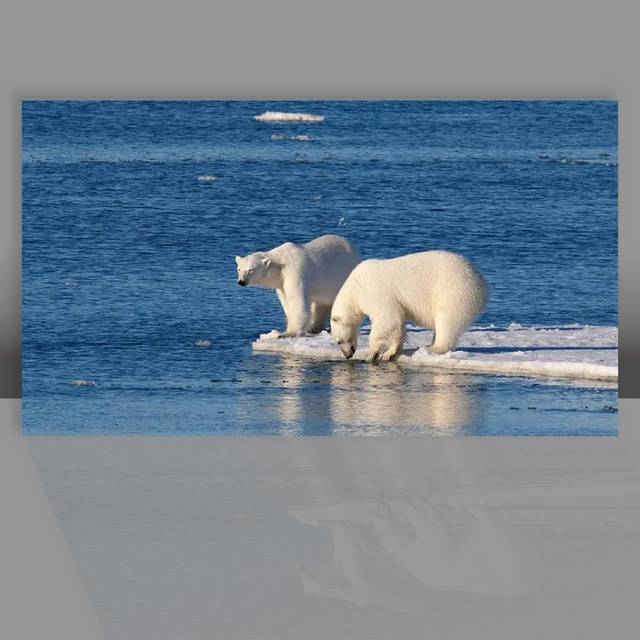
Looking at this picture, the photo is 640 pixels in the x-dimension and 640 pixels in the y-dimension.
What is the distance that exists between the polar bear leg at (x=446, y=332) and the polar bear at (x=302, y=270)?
6.34ft

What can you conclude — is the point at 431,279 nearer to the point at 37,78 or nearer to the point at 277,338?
the point at 277,338

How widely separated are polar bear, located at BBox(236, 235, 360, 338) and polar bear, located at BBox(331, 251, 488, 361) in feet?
3.80

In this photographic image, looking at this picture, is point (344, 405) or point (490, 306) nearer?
point (344, 405)

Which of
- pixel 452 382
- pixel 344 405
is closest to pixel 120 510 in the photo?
pixel 344 405

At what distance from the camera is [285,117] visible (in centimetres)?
1980

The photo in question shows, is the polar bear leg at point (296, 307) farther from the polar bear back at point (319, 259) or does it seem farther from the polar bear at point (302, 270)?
the polar bear back at point (319, 259)

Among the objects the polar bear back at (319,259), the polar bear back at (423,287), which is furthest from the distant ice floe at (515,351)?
the polar bear back at (319,259)

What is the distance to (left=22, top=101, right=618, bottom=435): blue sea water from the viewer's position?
735 inches

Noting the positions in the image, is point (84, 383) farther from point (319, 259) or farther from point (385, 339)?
point (319, 259)

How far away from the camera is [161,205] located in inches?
827

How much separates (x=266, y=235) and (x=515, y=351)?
3.21m

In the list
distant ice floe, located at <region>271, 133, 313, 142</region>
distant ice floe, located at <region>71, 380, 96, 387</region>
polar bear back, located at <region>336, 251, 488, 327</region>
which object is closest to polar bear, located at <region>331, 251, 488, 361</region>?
polar bear back, located at <region>336, 251, 488, 327</region>

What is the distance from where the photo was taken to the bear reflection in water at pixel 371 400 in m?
17.8

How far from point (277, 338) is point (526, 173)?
3.01 meters
